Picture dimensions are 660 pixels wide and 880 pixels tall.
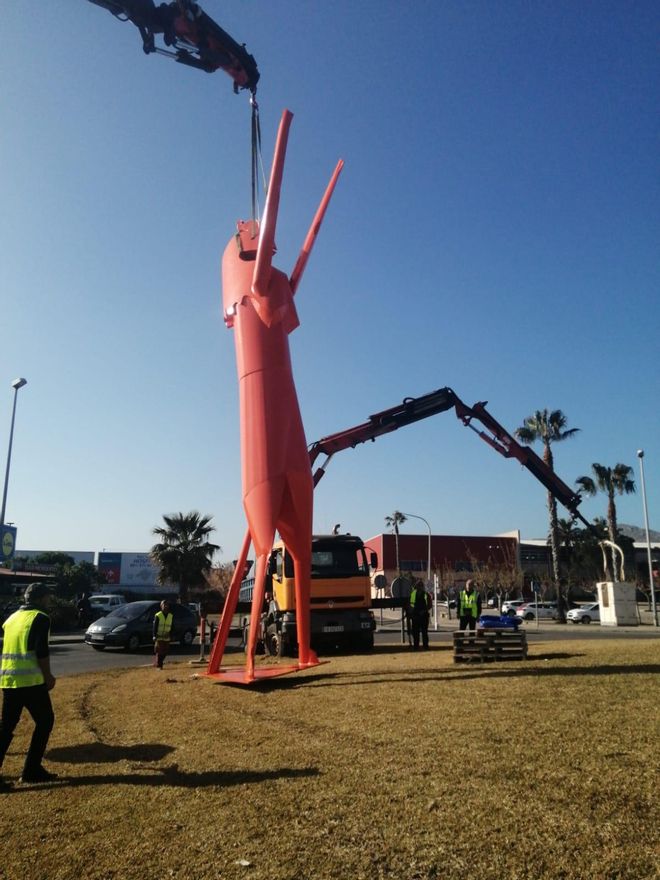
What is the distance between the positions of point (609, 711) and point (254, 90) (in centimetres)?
1346

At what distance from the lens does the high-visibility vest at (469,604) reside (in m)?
15.7

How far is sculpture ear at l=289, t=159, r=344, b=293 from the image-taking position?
38.8 ft

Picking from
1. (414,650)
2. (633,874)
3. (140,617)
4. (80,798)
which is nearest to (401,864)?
(633,874)

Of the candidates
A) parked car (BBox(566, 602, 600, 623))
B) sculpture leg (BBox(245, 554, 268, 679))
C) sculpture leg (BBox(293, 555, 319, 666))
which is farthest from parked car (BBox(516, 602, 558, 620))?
sculpture leg (BBox(245, 554, 268, 679))

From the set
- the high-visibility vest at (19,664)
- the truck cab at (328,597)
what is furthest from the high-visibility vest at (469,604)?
the high-visibility vest at (19,664)

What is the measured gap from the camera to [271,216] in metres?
10.6

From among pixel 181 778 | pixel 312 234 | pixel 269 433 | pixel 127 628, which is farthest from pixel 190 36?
pixel 127 628

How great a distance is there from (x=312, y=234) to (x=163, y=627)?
29.2ft

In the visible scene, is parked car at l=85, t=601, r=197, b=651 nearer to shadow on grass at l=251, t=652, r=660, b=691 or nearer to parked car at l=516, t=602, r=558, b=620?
shadow on grass at l=251, t=652, r=660, b=691

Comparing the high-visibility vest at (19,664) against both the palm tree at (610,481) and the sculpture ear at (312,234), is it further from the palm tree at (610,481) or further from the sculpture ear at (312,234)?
the palm tree at (610,481)

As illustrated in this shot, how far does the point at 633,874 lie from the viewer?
3.24 metres

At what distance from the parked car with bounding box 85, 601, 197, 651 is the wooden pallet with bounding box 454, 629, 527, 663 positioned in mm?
13043

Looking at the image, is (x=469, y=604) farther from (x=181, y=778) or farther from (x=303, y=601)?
(x=181, y=778)

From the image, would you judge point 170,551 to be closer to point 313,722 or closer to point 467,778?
point 313,722
